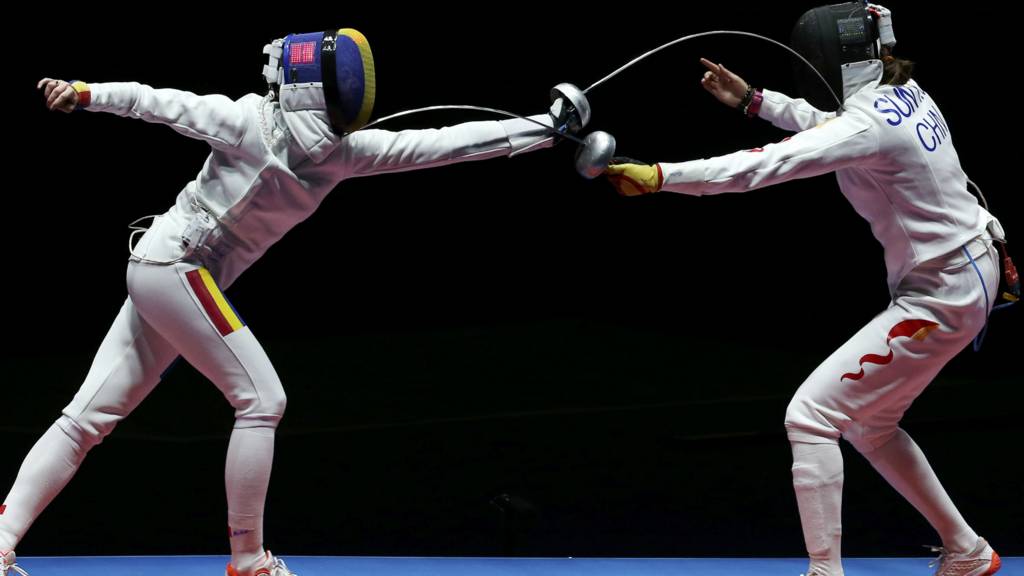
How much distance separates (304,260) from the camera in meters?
4.39

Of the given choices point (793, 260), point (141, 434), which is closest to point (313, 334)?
point (141, 434)

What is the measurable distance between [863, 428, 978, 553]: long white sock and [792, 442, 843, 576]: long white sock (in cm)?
21

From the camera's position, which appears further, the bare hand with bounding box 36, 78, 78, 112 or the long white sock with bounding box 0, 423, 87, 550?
the long white sock with bounding box 0, 423, 87, 550

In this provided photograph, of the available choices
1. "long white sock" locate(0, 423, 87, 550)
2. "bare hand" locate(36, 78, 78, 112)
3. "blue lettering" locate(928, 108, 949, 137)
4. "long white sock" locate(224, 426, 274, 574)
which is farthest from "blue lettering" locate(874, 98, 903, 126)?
"long white sock" locate(0, 423, 87, 550)

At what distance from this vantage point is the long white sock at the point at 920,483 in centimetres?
254

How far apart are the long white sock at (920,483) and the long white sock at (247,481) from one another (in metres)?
1.26

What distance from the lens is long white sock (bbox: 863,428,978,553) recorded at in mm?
2537

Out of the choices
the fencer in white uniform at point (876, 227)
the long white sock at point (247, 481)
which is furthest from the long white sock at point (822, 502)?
the long white sock at point (247, 481)

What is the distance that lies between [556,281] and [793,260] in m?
0.91

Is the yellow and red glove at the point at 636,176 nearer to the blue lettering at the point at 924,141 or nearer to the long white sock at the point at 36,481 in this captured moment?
the blue lettering at the point at 924,141

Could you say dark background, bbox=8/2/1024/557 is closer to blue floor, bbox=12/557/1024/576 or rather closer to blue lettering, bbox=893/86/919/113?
blue floor, bbox=12/557/1024/576

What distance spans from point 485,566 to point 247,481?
0.77 metres

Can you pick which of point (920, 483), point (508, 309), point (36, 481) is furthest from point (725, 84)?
point (508, 309)

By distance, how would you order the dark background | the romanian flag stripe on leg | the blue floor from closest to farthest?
the romanian flag stripe on leg
the blue floor
the dark background
